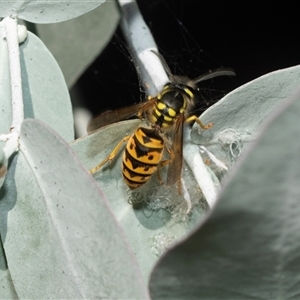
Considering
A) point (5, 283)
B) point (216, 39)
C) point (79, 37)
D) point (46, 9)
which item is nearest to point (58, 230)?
→ point (5, 283)

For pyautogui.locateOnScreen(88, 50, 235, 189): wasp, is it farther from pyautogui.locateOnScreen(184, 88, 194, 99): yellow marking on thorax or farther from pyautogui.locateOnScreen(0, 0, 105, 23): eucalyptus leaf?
pyautogui.locateOnScreen(0, 0, 105, 23): eucalyptus leaf

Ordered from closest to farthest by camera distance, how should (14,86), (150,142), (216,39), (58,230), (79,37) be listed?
(58,230) < (14,86) < (150,142) < (79,37) < (216,39)

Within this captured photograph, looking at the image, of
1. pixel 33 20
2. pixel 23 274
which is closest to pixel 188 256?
pixel 23 274

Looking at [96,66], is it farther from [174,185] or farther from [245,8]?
[174,185]

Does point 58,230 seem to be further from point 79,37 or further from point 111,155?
point 79,37

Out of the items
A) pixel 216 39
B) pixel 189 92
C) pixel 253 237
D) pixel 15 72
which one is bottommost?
pixel 216 39

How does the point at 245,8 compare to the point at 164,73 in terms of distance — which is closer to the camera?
the point at 164,73

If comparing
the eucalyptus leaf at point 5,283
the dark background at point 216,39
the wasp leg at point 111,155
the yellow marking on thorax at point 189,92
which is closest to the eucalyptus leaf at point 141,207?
the wasp leg at point 111,155
